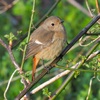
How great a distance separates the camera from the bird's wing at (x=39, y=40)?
4.23 meters

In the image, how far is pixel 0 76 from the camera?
6.12 m

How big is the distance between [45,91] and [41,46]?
1.17 meters

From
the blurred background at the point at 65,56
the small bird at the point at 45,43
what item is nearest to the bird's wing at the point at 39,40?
the small bird at the point at 45,43

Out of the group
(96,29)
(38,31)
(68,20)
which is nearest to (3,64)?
(68,20)

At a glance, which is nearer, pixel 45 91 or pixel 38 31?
pixel 45 91

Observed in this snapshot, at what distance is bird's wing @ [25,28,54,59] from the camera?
4232 mm

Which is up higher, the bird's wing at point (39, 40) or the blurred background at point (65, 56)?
the bird's wing at point (39, 40)

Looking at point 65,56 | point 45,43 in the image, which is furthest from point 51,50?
point 65,56

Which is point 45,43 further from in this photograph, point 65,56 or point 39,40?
point 65,56

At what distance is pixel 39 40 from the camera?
172 inches

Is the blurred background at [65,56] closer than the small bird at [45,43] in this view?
No

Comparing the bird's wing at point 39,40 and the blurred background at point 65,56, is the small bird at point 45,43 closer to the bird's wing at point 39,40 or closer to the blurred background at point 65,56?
the bird's wing at point 39,40

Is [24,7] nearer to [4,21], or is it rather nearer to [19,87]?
[4,21]

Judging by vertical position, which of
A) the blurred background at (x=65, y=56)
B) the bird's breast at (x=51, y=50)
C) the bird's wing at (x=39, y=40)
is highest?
the bird's wing at (x=39, y=40)
